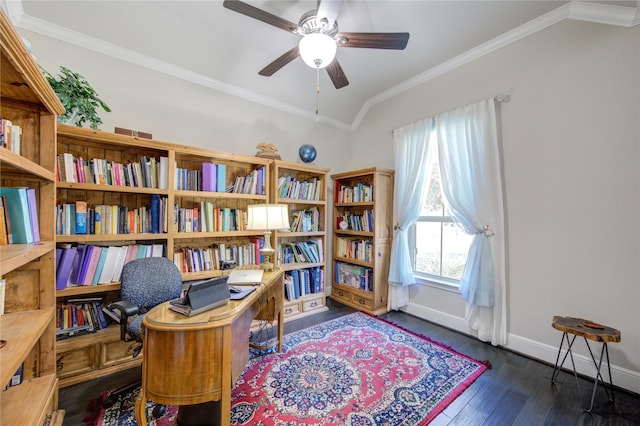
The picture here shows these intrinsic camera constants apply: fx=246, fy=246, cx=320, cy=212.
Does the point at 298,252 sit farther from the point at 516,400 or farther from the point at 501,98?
the point at 501,98

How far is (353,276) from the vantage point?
347 centimetres

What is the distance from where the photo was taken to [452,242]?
2910 millimetres

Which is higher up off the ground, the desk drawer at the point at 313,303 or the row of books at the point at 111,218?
the row of books at the point at 111,218

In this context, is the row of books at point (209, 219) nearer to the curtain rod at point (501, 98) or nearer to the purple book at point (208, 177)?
the purple book at point (208, 177)

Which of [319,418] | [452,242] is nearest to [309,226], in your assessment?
[452,242]

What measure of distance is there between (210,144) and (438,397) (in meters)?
3.17

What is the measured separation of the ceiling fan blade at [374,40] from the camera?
1646mm

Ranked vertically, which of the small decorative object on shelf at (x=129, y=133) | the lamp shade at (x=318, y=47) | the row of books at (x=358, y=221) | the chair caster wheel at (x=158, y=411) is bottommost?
the chair caster wheel at (x=158, y=411)

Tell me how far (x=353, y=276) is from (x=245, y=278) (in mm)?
1958

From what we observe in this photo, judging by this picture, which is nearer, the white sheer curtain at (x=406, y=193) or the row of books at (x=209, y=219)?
the row of books at (x=209, y=219)

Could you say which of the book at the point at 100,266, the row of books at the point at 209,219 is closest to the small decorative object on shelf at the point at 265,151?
the row of books at the point at 209,219

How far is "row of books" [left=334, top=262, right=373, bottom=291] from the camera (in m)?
3.26

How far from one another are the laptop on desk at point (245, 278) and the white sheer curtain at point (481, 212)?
2103 mm

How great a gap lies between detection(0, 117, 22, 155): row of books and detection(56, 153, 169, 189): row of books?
738 millimetres
